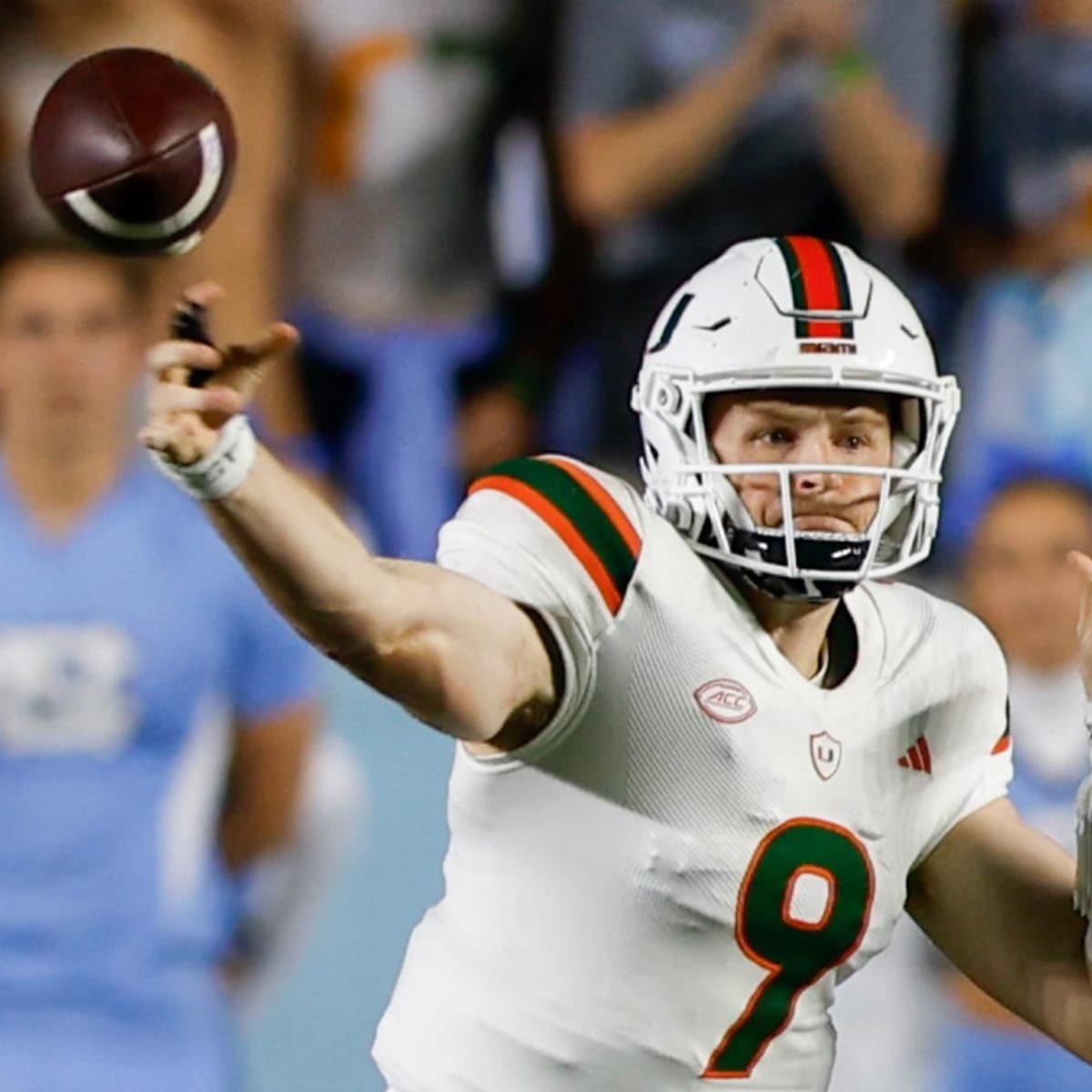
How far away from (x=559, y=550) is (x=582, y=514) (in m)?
0.04

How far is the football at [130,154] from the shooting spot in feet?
5.25

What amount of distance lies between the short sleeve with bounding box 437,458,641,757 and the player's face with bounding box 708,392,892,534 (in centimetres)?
11

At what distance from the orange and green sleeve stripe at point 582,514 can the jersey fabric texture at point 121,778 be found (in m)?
1.55

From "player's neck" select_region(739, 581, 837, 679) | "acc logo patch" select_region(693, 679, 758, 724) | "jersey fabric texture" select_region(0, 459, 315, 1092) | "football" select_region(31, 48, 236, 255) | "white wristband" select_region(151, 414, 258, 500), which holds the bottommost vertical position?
"jersey fabric texture" select_region(0, 459, 315, 1092)

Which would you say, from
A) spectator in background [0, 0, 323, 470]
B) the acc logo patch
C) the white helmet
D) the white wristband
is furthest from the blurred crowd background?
the white wristband

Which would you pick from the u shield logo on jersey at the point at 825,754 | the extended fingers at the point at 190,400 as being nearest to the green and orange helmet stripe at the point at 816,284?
the u shield logo on jersey at the point at 825,754

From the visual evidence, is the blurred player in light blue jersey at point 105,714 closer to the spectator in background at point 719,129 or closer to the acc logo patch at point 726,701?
the spectator in background at point 719,129

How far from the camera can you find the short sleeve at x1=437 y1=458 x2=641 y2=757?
1.70 metres

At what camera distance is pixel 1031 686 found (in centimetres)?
363

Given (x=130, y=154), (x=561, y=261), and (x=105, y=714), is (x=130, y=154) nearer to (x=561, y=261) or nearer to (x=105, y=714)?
(x=105, y=714)

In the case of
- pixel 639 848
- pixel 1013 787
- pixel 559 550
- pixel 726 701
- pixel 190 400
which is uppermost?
pixel 190 400

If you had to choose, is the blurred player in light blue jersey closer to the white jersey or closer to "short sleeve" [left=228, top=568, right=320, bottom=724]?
"short sleeve" [left=228, top=568, right=320, bottom=724]

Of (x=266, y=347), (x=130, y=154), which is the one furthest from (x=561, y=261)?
(x=266, y=347)

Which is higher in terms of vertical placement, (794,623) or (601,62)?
(601,62)
